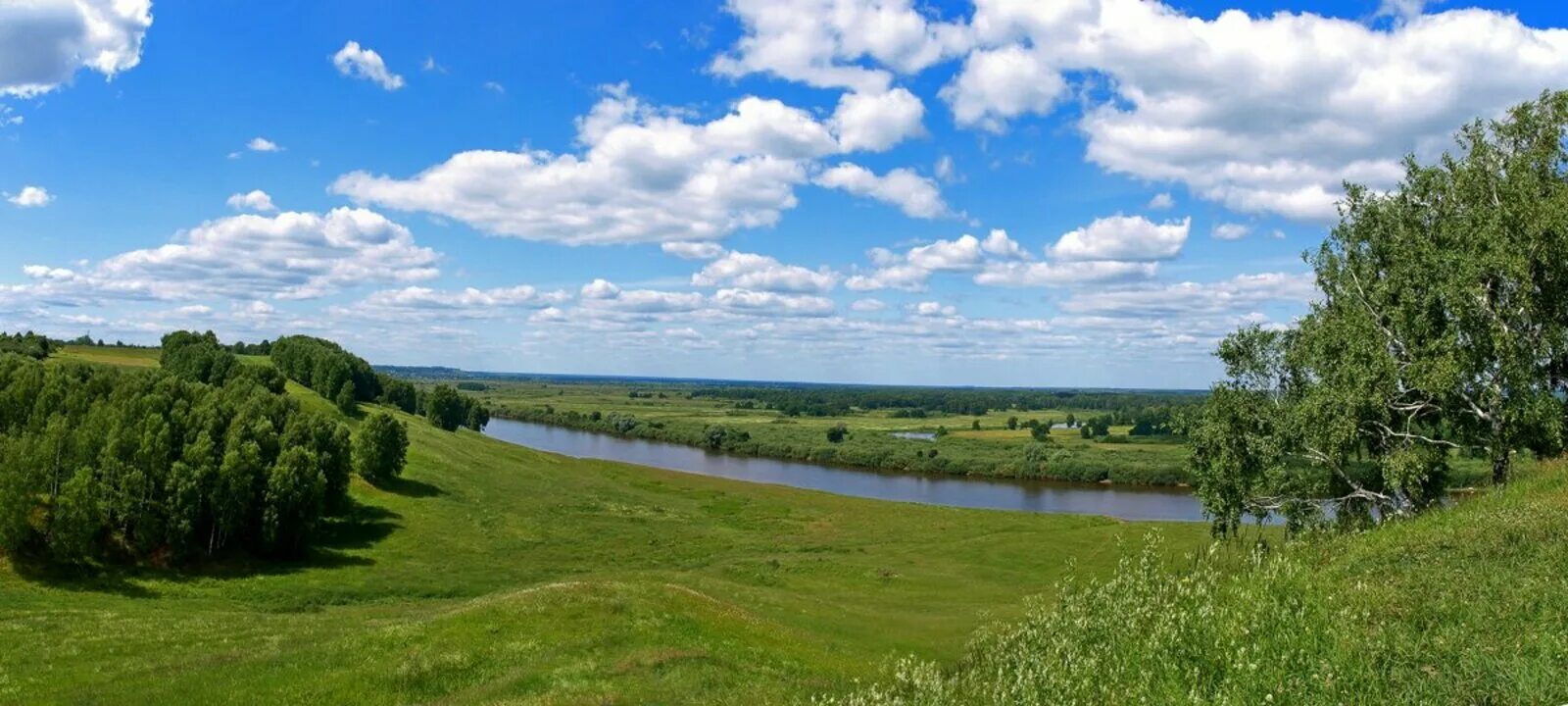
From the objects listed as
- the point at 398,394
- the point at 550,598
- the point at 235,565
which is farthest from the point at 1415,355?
the point at 398,394

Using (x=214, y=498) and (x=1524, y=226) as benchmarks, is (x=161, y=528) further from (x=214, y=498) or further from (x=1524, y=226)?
(x=1524, y=226)

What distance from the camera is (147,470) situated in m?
59.2

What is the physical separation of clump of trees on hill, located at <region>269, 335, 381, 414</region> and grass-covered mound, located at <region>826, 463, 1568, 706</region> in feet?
395

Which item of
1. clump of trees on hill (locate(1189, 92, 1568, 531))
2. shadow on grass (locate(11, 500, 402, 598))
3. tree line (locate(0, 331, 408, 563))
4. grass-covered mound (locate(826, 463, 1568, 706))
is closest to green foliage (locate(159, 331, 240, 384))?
tree line (locate(0, 331, 408, 563))

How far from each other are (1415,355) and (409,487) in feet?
280

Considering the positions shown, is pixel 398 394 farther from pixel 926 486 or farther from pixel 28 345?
pixel 926 486

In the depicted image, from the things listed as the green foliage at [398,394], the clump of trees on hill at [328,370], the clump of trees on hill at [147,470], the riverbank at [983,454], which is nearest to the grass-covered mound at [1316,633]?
the clump of trees on hill at [147,470]

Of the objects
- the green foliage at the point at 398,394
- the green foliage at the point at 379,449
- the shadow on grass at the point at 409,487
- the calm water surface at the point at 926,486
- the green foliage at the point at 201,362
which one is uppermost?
the green foliage at the point at 201,362

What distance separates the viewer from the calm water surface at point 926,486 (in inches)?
4331

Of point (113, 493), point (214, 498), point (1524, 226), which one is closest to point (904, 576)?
point (1524, 226)

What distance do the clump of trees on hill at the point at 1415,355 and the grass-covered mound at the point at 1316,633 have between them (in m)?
11.4

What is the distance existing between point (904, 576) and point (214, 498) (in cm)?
5040

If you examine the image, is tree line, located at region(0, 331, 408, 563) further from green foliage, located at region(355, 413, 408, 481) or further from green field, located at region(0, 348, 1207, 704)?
green foliage, located at region(355, 413, 408, 481)

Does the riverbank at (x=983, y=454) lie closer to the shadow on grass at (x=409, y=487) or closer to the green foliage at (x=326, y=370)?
the green foliage at (x=326, y=370)
